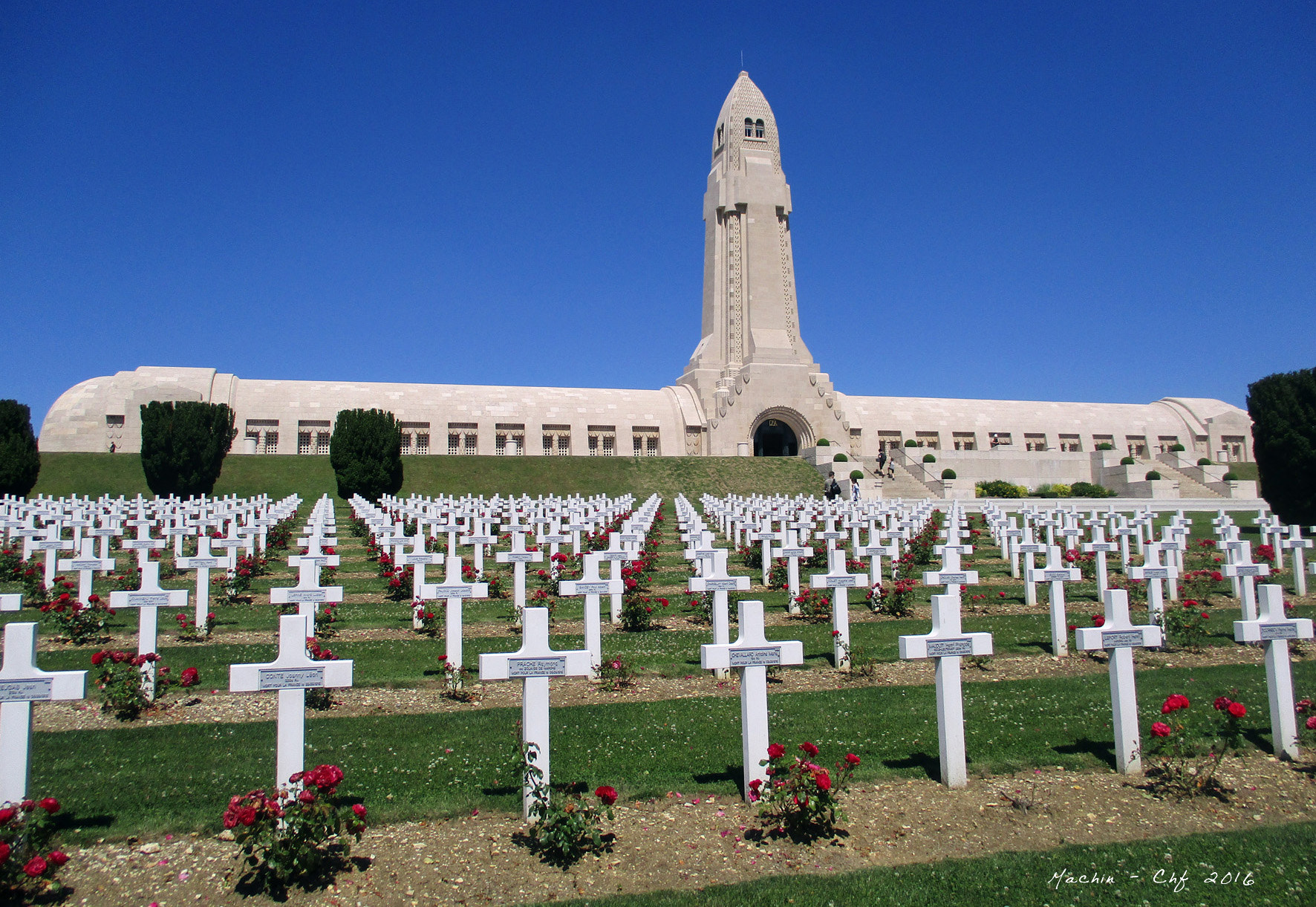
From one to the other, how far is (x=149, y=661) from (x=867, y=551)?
27.0 ft

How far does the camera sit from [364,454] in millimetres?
26562

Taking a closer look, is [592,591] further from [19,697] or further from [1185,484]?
[1185,484]

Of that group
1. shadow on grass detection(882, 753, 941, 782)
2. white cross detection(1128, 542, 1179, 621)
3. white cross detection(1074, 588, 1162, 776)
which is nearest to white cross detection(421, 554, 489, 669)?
shadow on grass detection(882, 753, 941, 782)

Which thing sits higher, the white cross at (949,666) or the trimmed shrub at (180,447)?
the trimmed shrub at (180,447)

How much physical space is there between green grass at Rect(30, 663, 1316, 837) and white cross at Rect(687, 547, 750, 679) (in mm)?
630

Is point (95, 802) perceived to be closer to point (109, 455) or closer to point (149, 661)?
point (149, 661)

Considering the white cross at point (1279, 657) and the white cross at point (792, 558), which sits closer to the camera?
the white cross at point (1279, 657)

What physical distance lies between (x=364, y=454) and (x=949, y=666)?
24668 mm

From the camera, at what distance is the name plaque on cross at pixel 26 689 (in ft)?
12.8

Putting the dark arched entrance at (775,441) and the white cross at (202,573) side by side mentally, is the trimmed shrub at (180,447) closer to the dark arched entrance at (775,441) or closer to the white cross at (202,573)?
the white cross at (202,573)

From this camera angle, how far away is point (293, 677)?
13.4 feet

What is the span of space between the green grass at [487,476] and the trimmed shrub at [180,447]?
290 cm

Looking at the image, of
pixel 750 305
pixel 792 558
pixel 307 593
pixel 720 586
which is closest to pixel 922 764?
pixel 720 586

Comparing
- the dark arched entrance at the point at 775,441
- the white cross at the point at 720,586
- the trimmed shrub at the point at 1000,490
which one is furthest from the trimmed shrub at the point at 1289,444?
the dark arched entrance at the point at 775,441
